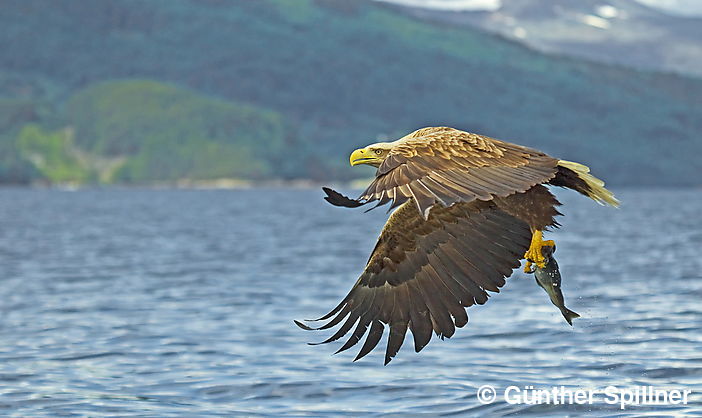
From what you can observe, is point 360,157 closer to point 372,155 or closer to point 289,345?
point 372,155

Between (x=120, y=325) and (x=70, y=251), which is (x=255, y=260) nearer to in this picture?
(x=70, y=251)

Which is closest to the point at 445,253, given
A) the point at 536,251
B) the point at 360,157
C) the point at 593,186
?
the point at 536,251

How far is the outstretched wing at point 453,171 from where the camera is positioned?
5.72m

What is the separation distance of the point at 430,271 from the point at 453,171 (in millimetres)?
2262

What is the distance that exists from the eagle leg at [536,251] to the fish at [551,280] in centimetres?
2

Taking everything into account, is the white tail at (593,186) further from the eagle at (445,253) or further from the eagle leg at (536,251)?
the eagle leg at (536,251)

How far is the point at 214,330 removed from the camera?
18750mm

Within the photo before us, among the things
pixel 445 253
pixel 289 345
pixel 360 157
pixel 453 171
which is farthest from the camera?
pixel 289 345

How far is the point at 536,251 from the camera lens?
780cm

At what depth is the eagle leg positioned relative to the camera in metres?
7.77

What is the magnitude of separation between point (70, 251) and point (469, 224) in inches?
1509

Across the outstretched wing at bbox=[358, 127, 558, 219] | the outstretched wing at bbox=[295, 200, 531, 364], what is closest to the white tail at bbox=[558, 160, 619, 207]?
the outstretched wing at bbox=[358, 127, 558, 219]

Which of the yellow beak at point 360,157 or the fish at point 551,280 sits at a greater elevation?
the yellow beak at point 360,157

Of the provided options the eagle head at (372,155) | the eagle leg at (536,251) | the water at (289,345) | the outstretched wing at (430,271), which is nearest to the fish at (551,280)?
the eagle leg at (536,251)
